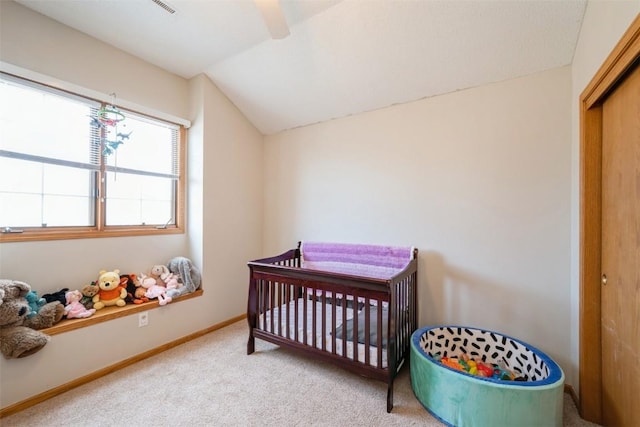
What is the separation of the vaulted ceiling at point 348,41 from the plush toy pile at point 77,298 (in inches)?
A: 75.0

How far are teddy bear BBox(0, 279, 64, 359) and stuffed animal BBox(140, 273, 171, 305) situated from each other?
63cm

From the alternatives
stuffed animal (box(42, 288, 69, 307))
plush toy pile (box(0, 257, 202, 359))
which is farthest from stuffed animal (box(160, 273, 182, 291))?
stuffed animal (box(42, 288, 69, 307))

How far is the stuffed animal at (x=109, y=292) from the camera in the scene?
205 centimetres

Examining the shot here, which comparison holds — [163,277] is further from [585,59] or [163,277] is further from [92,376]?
[585,59]

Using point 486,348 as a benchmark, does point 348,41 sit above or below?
above

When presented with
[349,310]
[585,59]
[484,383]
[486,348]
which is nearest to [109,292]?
[349,310]

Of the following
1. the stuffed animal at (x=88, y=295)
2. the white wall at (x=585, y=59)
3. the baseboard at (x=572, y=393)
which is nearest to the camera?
the white wall at (x=585, y=59)

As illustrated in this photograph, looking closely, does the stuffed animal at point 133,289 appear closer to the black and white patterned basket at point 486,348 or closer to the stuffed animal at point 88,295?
the stuffed animal at point 88,295

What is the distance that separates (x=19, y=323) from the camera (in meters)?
1.58

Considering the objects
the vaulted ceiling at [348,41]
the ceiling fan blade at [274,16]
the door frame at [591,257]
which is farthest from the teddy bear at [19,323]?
the door frame at [591,257]

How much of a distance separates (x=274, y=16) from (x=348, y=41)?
87 cm

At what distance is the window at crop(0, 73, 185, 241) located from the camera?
1.80 meters


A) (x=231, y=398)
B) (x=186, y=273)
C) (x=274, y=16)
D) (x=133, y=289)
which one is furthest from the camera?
(x=186, y=273)

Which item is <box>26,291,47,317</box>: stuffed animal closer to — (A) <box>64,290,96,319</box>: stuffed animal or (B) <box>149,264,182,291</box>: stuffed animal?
(A) <box>64,290,96,319</box>: stuffed animal
